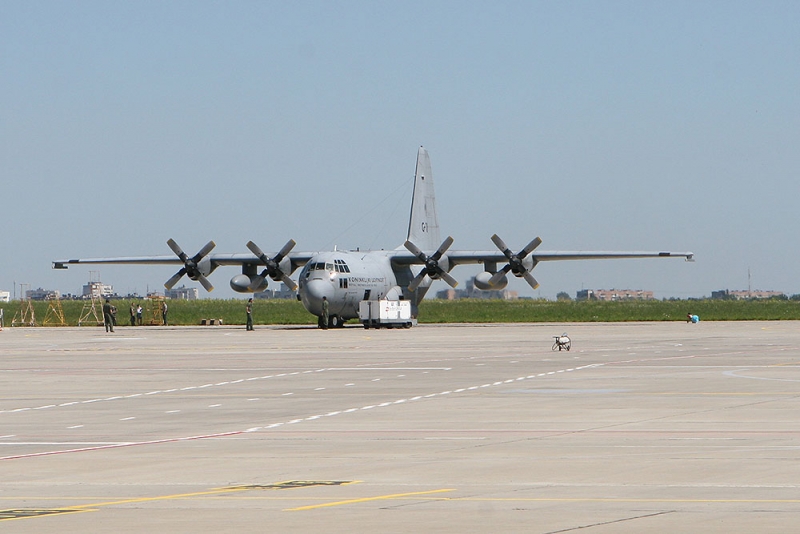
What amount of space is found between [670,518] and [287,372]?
21.3m

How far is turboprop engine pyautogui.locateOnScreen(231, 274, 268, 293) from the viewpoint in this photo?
6756 centimetres

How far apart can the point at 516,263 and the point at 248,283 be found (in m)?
14.9

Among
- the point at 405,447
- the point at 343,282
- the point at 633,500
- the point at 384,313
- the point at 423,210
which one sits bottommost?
the point at 633,500

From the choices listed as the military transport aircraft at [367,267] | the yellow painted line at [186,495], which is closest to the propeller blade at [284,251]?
the military transport aircraft at [367,267]

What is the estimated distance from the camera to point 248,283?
68062 mm

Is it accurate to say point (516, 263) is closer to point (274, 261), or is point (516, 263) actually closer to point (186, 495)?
point (274, 261)

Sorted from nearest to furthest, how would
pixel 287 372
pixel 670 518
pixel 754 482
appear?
pixel 670 518, pixel 754 482, pixel 287 372

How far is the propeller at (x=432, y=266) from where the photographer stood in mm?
66625

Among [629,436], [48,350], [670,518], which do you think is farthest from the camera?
[48,350]

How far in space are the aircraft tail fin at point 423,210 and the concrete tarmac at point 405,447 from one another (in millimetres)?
41336

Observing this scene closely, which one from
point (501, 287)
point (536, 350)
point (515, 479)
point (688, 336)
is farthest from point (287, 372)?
point (501, 287)

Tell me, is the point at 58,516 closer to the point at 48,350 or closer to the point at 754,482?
the point at 754,482

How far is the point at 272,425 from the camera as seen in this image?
17.8 metres

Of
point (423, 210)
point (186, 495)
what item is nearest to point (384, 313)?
point (423, 210)
